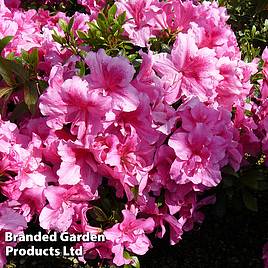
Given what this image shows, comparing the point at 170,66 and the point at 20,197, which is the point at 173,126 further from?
the point at 20,197

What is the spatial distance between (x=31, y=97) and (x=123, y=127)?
40 centimetres

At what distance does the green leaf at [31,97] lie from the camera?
2.14 meters

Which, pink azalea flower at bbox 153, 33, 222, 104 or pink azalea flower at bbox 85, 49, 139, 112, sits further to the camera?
pink azalea flower at bbox 153, 33, 222, 104

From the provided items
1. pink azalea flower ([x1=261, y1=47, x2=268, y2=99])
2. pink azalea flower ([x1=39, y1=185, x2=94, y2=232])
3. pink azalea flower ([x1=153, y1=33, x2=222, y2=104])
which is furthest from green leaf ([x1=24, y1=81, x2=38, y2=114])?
pink azalea flower ([x1=261, y1=47, x2=268, y2=99])

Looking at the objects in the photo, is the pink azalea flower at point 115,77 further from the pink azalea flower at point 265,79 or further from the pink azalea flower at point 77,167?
the pink azalea flower at point 265,79

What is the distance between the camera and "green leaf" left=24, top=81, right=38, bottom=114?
2137mm

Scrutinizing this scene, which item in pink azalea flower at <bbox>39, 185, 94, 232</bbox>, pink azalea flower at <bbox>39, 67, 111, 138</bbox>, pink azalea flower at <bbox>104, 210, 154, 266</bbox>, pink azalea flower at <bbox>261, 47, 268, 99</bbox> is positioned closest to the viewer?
pink azalea flower at <bbox>39, 67, 111, 138</bbox>

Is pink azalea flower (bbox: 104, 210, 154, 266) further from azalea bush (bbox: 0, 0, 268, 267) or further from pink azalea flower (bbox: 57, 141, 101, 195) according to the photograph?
pink azalea flower (bbox: 57, 141, 101, 195)

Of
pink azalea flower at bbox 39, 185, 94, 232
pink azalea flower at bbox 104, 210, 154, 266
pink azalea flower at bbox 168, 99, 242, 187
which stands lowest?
pink azalea flower at bbox 104, 210, 154, 266

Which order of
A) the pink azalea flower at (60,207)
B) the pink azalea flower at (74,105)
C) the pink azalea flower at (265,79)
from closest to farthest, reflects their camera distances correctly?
the pink azalea flower at (74,105)
the pink azalea flower at (60,207)
the pink azalea flower at (265,79)

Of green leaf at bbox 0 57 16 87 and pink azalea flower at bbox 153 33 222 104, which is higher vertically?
pink azalea flower at bbox 153 33 222 104

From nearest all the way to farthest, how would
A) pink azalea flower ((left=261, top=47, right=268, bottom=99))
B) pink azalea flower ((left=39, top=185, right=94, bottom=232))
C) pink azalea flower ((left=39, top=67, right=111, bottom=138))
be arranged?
pink azalea flower ((left=39, top=67, right=111, bottom=138)) < pink azalea flower ((left=39, top=185, right=94, bottom=232)) < pink azalea flower ((left=261, top=47, right=268, bottom=99))

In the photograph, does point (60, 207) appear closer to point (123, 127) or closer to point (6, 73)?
point (123, 127)

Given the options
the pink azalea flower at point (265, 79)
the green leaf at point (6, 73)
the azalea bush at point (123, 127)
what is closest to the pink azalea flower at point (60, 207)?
the azalea bush at point (123, 127)
